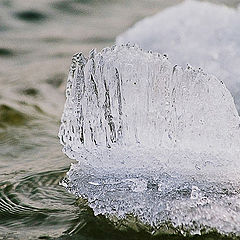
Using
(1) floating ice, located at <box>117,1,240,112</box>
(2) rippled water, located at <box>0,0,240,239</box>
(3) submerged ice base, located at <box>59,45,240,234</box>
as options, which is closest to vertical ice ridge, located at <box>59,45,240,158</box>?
(3) submerged ice base, located at <box>59,45,240,234</box>

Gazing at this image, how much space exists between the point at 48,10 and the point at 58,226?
10.5 ft

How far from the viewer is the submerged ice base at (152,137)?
81.5 inches

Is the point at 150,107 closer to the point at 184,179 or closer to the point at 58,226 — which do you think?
the point at 184,179

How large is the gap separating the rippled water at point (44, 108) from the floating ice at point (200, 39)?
0.69 metres

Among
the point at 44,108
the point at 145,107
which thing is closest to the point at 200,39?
the point at 44,108

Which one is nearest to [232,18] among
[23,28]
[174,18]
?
[174,18]

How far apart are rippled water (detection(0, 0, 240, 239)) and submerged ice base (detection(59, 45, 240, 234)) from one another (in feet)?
0.28

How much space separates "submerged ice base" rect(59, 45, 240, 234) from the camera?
2070 millimetres

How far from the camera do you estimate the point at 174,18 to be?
11.1 feet

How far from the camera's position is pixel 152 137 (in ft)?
6.89

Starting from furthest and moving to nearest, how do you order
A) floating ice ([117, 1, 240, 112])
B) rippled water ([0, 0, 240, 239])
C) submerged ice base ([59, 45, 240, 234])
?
floating ice ([117, 1, 240, 112]), rippled water ([0, 0, 240, 239]), submerged ice base ([59, 45, 240, 234])

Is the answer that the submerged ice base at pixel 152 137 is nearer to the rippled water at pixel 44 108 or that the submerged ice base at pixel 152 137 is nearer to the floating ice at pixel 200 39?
the rippled water at pixel 44 108

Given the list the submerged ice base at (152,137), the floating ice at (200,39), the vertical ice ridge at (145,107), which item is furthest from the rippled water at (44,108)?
the floating ice at (200,39)

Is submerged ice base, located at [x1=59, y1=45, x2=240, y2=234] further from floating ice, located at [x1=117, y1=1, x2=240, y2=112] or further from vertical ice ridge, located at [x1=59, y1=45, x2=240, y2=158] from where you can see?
floating ice, located at [x1=117, y1=1, x2=240, y2=112]
